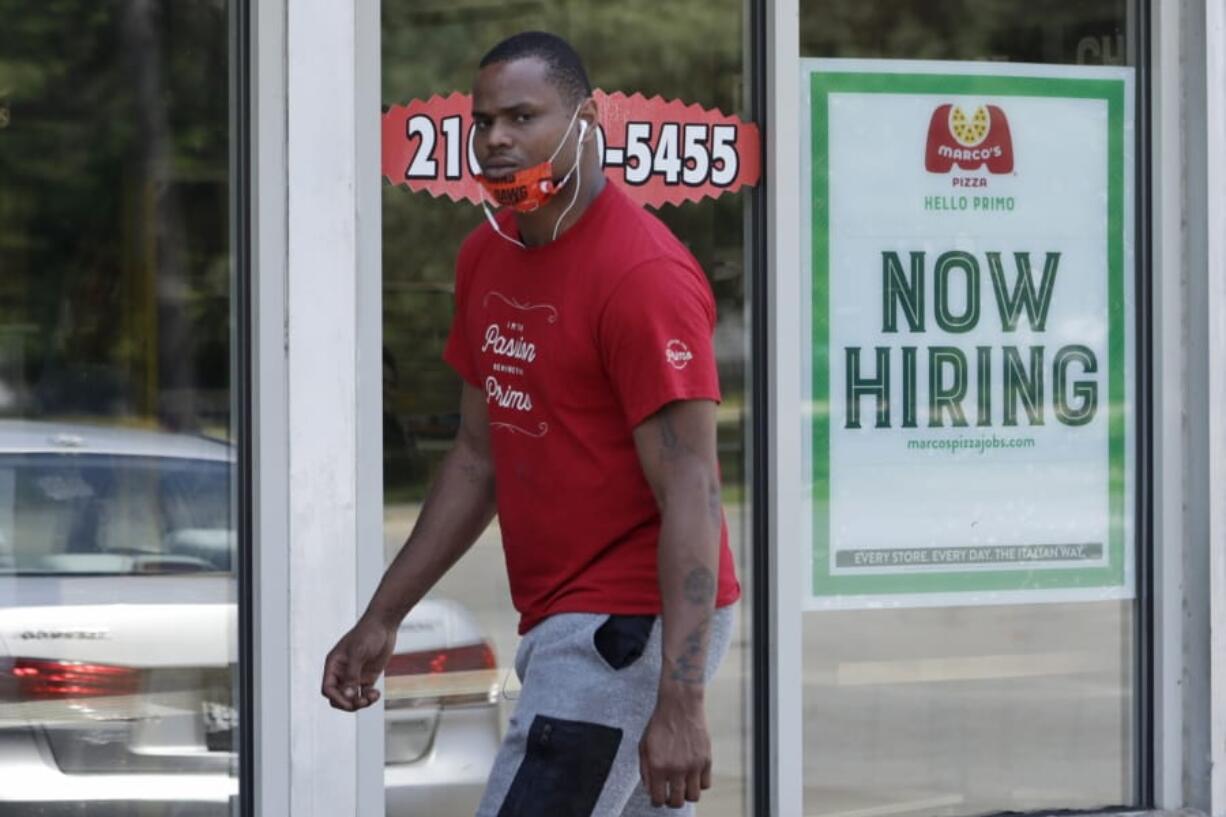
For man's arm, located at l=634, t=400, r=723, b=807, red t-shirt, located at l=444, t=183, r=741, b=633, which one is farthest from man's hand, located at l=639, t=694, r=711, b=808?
red t-shirt, located at l=444, t=183, r=741, b=633

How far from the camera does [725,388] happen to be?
6.31 meters

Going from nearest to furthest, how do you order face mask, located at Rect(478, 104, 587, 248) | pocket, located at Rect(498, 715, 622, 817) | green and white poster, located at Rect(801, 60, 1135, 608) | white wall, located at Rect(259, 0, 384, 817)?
pocket, located at Rect(498, 715, 622, 817) → face mask, located at Rect(478, 104, 587, 248) → white wall, located at Rect(259, 0, 384, 817) → green and white poster, located at Rect(801, 60, 1135, 608)

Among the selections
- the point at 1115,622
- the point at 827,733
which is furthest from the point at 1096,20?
the point at 827,733

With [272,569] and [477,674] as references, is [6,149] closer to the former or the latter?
[272,569]

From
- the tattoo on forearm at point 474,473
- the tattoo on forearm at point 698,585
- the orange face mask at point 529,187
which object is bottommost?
the tattoo on forearm at point 698,585

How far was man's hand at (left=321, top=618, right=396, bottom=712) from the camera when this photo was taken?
3.92 meters

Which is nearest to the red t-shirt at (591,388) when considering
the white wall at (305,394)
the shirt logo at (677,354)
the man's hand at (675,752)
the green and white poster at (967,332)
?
the shirt logo at (677,354)

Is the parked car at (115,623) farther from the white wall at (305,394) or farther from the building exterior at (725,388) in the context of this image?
the white wall at (305,394)

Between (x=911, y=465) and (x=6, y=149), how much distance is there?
8.93 ft

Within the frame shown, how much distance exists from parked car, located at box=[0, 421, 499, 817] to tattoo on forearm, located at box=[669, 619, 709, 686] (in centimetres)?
268

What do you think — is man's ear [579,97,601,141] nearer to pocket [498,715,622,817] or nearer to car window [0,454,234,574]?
pocket [498,715,622,817]

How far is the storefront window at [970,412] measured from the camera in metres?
6.41

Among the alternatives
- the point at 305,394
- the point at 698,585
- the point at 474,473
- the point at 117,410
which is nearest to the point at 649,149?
the point at 305,394

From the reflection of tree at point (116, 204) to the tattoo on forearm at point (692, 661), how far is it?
8.89 ft
